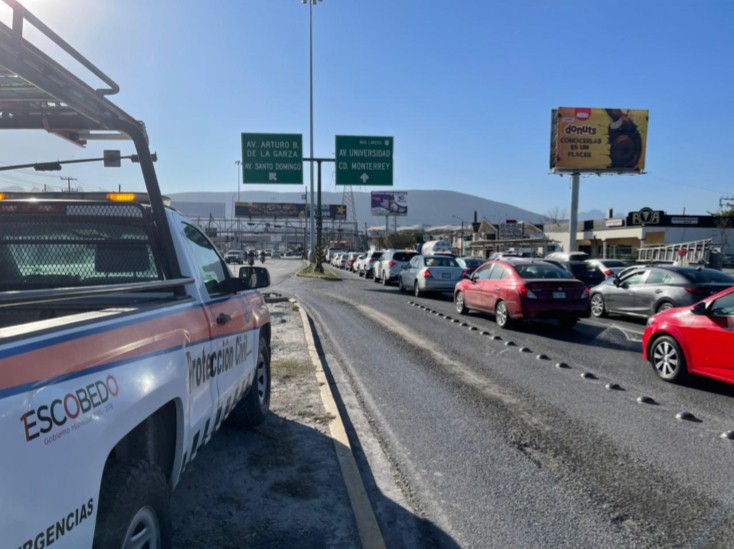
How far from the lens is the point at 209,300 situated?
12.2 ft

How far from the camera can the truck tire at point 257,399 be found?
16.7 feet

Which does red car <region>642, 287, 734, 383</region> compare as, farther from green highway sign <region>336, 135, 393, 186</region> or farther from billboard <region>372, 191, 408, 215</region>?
billboard <region>372, 191, 408, 215</region>

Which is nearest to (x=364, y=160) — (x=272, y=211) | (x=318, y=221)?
(x=318, y=221)

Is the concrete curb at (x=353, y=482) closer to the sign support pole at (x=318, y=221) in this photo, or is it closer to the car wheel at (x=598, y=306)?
the car wheel at (x=598, y=306)

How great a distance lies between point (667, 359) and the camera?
746 centimetres

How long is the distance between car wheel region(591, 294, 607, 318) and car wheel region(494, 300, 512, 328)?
3598 mm

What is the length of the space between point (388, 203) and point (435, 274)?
65509mm

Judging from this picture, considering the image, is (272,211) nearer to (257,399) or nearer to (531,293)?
(531,293)

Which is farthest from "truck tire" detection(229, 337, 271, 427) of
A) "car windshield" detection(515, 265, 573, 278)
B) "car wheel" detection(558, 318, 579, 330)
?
"car wheel" detection(558, 318, 579, 330)

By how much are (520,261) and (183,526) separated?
10526mm

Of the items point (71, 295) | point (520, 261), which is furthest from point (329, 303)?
point (71, 295)

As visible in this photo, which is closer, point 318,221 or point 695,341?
point 695,341

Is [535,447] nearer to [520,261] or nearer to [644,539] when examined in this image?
[644,539]

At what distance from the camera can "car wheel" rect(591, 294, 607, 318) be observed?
14.4m
